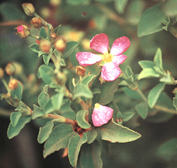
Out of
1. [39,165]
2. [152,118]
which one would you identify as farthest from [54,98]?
[39,165]

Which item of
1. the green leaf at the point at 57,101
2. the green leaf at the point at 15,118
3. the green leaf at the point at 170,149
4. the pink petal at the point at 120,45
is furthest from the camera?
the green leaf at the point at 170,149

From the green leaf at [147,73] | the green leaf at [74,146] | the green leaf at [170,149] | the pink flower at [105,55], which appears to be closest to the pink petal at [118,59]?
the pink flower at [105,55]

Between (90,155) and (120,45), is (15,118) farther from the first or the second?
(120,45)

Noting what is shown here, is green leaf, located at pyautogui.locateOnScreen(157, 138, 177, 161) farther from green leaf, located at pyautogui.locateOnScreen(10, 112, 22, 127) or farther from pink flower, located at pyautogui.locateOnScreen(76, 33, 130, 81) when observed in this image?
green leaf, located at pyautogui.locateOnScreen(10, 112, 22, 127)

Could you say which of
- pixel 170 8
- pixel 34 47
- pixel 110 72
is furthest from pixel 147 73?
pixel 34 47

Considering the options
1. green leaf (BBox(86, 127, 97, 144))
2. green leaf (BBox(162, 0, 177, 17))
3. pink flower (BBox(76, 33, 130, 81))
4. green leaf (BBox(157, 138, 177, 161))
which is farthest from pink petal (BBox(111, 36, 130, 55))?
green leaf (BBox(157, 138, 177, 161))

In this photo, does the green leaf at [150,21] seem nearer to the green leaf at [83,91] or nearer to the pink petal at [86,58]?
the pink petal at [86,58]
